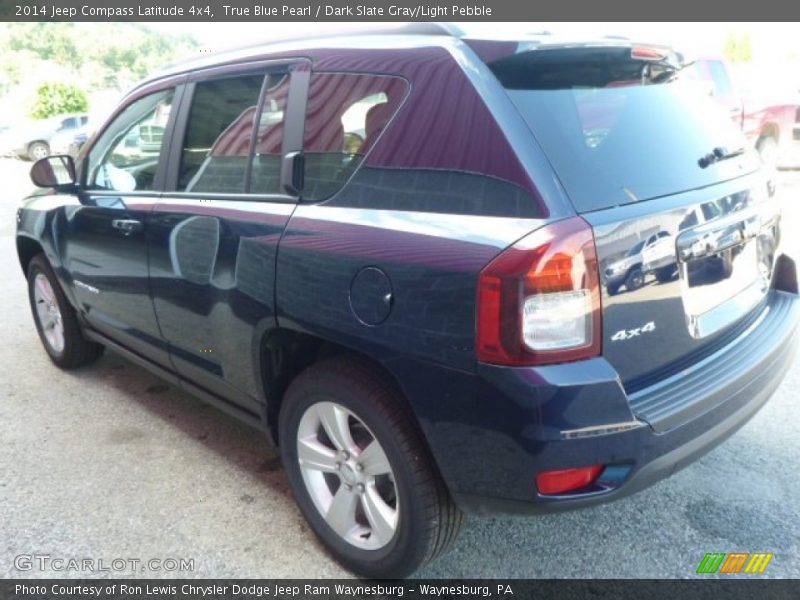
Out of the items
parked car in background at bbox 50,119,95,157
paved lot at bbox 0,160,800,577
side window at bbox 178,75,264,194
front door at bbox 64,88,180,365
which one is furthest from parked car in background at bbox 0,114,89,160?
side window at bbox 178,75,264,194

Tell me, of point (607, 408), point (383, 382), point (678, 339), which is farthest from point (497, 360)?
point (678, 339)

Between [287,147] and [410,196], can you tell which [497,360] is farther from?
[287,147]

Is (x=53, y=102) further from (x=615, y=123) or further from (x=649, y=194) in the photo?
(x=649, y=194)

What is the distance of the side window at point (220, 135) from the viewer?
2.56m

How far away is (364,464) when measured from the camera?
2.16m

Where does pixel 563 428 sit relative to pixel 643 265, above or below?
below

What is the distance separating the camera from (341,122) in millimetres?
2205

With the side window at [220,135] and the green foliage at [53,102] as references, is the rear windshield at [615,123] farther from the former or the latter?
the green foliage at [53,102]

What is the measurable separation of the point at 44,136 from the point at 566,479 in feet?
68.9

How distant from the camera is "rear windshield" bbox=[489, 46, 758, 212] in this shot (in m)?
1.83

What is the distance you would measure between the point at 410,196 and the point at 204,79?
4.50ft

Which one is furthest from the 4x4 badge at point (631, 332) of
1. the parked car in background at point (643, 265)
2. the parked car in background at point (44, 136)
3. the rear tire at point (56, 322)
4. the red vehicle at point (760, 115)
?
the parked car in background at point (44, 136)

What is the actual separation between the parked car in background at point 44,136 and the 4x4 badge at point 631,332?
65.5 ft

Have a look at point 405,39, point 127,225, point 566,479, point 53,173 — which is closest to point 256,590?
point 566,479
